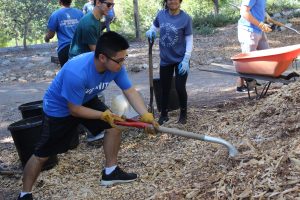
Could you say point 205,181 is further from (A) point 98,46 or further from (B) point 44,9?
(B) point 44,9

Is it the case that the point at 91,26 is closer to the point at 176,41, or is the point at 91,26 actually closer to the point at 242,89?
the point at 176,41

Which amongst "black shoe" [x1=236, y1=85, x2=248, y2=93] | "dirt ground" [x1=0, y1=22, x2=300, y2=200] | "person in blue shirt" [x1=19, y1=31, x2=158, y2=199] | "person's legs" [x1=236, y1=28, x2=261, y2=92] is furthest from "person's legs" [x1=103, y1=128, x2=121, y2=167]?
"black shoe" [x1=236, y1=85, x2=248, y2=93]

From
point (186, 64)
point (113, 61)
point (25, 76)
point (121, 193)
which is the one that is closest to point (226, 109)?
point (186, 64)

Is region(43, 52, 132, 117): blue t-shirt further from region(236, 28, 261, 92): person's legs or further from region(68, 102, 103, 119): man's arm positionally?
region(236, 28, 261, 92): person's legs

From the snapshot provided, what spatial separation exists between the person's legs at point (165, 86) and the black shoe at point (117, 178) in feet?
4.52

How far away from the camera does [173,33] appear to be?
15.1ft

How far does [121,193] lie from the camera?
3.47 m

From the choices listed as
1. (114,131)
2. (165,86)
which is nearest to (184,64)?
(165,86)

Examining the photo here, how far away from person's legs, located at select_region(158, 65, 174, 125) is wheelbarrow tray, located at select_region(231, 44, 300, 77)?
91 centimetres

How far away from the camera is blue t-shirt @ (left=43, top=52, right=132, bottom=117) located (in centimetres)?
305

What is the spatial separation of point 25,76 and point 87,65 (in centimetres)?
632

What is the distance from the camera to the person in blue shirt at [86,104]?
3.04 metres

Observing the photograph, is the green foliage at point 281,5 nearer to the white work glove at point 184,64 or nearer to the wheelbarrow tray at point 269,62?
the wheelbarrow tray at point 269,62

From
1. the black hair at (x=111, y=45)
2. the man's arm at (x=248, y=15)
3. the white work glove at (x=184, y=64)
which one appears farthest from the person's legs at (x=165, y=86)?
the black hair at (x=111, y=45)
